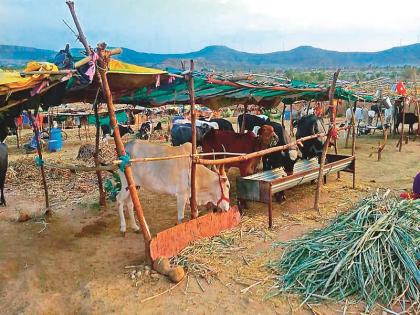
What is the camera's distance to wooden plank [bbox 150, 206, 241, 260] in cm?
497

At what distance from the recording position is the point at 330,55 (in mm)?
109125

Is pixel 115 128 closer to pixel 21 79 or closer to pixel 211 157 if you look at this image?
pixel 21 79

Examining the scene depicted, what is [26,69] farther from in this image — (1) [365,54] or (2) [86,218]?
(1) [365,54]

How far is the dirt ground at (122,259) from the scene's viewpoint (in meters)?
4.20

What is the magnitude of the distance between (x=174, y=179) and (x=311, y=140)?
4642 mm

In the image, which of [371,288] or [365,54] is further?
[365,54]

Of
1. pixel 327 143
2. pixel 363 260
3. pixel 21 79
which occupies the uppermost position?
pixel 21 79

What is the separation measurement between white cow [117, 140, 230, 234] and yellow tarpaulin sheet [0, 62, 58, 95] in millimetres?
2580

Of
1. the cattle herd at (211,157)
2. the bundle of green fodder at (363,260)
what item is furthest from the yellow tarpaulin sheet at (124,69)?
the bundle of green fodder at (363,260)

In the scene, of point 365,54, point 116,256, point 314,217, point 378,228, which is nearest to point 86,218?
Result: point 116,256

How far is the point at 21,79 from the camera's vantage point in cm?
400

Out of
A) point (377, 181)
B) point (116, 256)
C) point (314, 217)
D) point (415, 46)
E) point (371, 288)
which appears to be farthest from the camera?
point (415, 46)

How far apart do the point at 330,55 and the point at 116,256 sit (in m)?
113

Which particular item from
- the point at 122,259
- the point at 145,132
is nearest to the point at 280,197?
the point at 122,259
